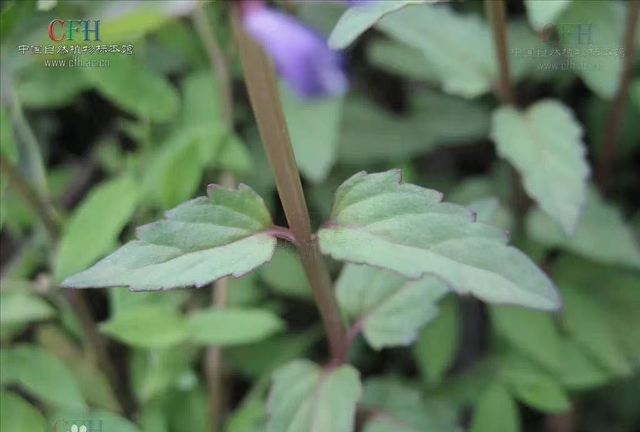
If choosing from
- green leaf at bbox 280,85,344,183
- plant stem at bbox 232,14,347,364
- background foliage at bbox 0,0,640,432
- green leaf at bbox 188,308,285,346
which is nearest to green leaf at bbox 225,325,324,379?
background foliage at bbox 0,0,640,432

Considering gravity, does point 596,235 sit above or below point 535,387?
above

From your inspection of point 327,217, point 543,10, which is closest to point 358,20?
point 543,10

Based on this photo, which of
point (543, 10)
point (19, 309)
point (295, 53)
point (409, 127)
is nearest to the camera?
point (295, 53)

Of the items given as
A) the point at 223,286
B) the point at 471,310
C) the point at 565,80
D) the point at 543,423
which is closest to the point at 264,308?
the point at 223,286

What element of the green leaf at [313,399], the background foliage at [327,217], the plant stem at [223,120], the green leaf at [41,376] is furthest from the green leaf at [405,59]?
the green leaf at [41,376]

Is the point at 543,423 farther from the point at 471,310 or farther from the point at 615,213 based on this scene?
the point at 615,213

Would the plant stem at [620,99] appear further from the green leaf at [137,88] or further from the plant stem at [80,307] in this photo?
the plant stem at [80,307]

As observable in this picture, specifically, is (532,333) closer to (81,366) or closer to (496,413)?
(496,413)
